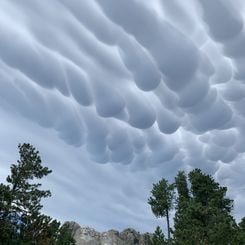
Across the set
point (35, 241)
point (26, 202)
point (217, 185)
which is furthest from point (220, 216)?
point (26, 202)

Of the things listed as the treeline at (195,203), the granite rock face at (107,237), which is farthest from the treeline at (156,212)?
the granite rock face at (107,237)

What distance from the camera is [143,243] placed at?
333 feet

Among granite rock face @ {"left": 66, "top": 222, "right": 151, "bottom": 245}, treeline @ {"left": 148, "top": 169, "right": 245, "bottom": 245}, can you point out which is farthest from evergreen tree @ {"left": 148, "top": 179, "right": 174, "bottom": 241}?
granite rock face @ {"left": 66, "top": 222, "right": 151, "bottom": 245}

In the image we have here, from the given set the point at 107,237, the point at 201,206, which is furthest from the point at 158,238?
the point at 107,237

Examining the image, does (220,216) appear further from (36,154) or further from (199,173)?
(36,154)

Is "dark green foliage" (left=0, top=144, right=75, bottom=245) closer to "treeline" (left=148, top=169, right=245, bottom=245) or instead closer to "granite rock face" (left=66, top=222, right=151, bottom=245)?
"treeline" (left=148, top=169, right=245, bottom=245)

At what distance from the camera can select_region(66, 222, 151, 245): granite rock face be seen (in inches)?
3757

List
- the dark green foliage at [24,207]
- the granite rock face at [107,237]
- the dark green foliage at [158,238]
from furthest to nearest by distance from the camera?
the granite rock face at [107,237]
the dark green foliage at [158,238]
the dark green foliage at [24,207]

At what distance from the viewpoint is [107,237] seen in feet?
319

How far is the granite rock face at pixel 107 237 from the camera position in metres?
95.4

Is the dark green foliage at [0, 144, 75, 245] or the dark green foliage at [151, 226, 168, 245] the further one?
the dark green foliage at [151, 226, 168, 245]

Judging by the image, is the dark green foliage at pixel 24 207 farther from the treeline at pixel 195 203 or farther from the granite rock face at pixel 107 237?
the granite rock face at pixel 107 237

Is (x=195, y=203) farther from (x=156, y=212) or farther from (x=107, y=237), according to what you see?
(x=107, y=237)

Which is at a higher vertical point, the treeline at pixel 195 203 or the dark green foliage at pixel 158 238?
the treeline at pixel 195 203
